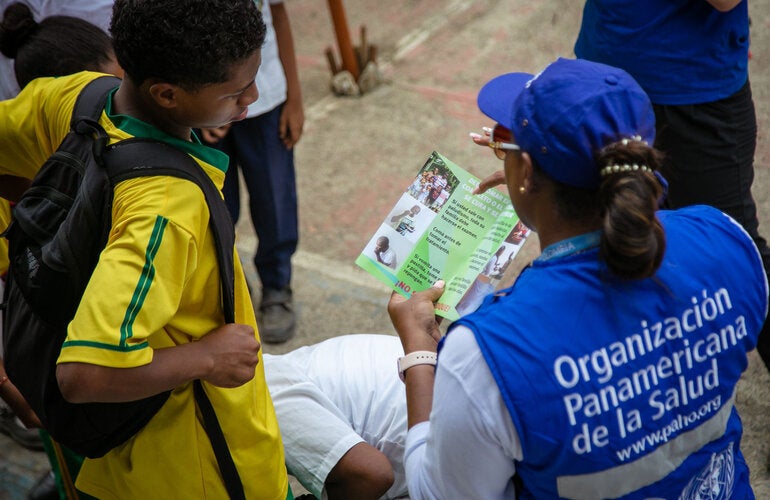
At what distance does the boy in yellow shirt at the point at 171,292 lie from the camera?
1.46 meters

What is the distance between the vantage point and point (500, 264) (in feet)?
6.39

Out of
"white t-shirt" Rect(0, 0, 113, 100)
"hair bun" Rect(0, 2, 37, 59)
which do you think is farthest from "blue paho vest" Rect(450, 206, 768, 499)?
"white t-shirt" Rect(0, 0, 113, 100)

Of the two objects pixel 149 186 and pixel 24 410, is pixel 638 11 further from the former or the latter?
pixel 24 410

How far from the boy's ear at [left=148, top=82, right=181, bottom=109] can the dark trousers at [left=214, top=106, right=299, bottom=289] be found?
5.70 ft

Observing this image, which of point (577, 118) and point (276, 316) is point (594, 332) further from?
point (276, 316)

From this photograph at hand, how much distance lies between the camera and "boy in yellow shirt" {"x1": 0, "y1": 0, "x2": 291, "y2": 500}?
4.79 feet

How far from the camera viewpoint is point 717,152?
8.68 ft

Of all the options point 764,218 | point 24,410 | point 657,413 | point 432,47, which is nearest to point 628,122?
point 657,413

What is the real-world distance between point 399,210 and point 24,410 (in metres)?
1.20

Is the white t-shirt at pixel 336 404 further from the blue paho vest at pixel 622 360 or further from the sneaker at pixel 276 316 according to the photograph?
the sneaker at pixel 276 316

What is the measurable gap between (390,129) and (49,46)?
9.43ft

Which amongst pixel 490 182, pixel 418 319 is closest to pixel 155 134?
pixel 418 319

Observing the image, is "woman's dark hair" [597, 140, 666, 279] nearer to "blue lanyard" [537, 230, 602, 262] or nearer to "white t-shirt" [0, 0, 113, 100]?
"blue lanyard" [537, 230, 602, 262]

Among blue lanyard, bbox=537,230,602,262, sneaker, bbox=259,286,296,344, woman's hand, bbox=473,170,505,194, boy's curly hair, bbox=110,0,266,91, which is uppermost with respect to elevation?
boy's curly hair, bbox=110,0,266,91
